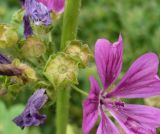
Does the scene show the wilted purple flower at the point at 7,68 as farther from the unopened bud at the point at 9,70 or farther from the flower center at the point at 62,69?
the flower center at the point at 62,69

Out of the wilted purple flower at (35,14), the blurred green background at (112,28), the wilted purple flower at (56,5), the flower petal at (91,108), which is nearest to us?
the flower petal at (91,108)

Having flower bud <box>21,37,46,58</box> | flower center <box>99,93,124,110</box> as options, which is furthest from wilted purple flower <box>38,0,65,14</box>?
flower center <box>99,93,124,110</box>

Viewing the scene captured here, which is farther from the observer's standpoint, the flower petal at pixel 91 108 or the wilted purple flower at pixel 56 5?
the wilted purple flower at pixel 56 5

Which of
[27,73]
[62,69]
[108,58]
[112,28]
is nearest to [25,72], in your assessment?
[27,73]

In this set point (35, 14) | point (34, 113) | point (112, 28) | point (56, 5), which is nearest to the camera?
point (34, 113)

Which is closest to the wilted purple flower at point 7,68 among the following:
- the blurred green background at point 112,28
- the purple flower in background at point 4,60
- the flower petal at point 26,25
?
the purple flower in background at point 4,60

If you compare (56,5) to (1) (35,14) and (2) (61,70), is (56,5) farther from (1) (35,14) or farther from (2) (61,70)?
(2) (61,70)

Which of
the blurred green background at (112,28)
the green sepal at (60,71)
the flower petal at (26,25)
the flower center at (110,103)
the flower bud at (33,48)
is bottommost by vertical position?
Answer: the flower center at (110,103)
